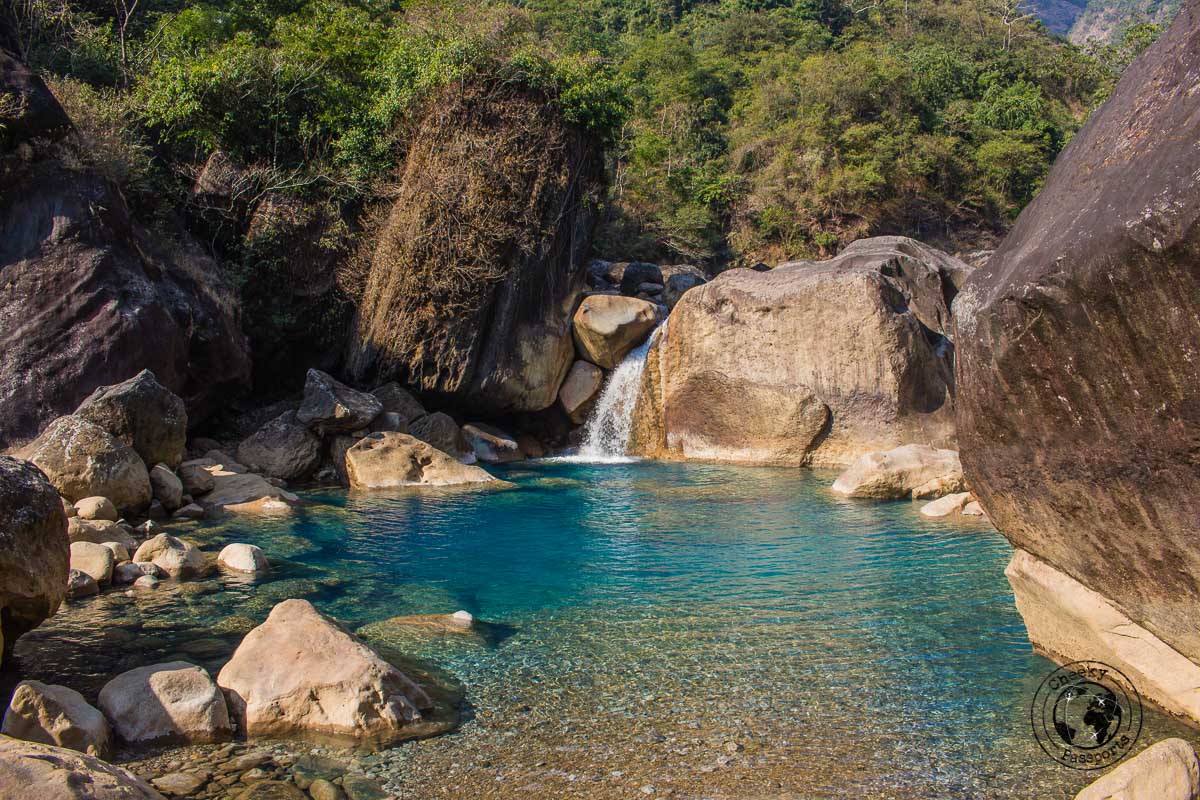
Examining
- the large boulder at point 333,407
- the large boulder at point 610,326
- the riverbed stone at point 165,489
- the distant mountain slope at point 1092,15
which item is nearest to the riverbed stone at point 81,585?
the riverbed stone at point 165,489

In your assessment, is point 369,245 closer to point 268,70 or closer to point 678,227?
point 268,70

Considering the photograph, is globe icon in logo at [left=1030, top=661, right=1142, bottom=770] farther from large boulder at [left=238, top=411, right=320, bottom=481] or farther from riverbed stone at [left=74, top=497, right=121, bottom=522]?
large boulder at [left=238, top=411, right=320, bottom=481]

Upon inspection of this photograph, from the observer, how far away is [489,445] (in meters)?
20.2

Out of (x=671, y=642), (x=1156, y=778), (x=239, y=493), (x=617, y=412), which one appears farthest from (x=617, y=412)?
(x=1156, y=778)

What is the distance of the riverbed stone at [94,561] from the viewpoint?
8573mm

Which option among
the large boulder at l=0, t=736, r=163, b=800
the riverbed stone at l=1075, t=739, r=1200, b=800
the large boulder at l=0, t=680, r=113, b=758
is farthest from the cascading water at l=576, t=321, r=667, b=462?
the large boulder at l=0, t=736, r=163, b=800

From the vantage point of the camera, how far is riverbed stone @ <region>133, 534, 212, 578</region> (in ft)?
30.0

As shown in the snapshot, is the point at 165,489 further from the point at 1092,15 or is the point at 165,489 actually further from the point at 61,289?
the point at 1092,15

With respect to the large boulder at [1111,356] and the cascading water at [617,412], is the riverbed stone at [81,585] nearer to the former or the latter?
the large boulder at [1111,356]

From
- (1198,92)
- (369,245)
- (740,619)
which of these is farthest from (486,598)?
(369,245)

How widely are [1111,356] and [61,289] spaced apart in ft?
47.4

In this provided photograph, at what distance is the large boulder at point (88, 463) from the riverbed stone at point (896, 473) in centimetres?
1085

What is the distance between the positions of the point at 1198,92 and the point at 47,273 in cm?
1490

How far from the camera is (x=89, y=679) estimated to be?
6.32 meters
